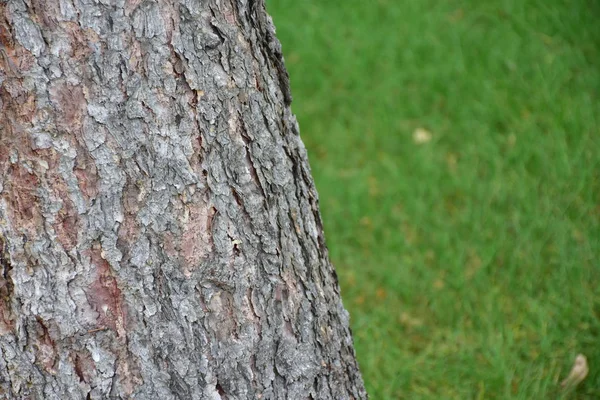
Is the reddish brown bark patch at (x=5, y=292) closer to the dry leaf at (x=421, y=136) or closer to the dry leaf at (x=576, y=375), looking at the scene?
the dry leaf at (x=576, y=375)

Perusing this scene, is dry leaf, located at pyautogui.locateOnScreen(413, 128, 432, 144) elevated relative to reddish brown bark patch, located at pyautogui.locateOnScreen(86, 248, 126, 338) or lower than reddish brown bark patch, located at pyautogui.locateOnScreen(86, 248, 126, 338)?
elevated

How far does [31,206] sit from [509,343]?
1.87 meters

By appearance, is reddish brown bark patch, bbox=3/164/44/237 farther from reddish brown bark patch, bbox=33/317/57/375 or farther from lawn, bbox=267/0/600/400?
lawn, bbox=267/0/600/400

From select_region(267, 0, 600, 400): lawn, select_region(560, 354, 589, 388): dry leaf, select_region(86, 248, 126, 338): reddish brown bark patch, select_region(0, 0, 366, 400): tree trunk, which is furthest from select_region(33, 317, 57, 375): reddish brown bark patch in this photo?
select_region(560, 354, 589, 388): dry leaf

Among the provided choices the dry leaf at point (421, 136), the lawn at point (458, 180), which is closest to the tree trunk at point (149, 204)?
the lawn at point (458, 180)

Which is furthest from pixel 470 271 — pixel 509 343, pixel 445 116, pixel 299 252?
pixel 299 252

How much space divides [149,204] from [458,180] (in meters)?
2.28

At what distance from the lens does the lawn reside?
2.59 meters

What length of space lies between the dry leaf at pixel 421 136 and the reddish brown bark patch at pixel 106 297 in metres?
2.54

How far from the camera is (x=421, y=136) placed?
369cm

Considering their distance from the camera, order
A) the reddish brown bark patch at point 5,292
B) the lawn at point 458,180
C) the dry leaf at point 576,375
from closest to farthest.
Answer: the reddish brown bark patch at point 5,292 → the dry leaf at point 576,375 → the lawn at point 458,180

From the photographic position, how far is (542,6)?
13.1ft

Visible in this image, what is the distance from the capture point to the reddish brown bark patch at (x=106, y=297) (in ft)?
4.57

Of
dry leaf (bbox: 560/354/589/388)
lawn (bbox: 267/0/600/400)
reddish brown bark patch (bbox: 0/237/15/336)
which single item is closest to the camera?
reddish brown bark patch (bbox: 0/237/15/336)
